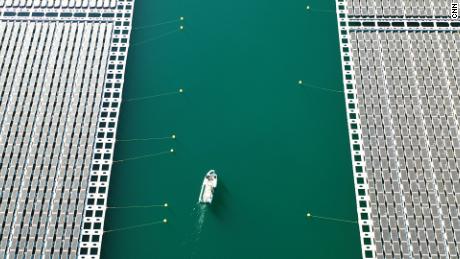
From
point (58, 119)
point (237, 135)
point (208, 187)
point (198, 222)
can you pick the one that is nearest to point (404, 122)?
point (237, 135)

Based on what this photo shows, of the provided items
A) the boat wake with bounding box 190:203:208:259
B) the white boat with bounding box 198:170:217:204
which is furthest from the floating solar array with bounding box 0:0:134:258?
the white boat with bounding box 198:170:217:204

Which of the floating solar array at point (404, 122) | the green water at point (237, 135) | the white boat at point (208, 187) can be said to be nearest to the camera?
the floating solar array at point (404, 122)

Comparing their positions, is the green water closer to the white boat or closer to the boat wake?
the boat wake

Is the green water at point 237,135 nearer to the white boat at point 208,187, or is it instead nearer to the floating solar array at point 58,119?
the white boat at point 208,187

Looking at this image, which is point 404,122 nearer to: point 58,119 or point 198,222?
point 198,222

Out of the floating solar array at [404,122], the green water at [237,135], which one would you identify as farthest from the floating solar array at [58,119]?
the floating solar array at [404,122]
